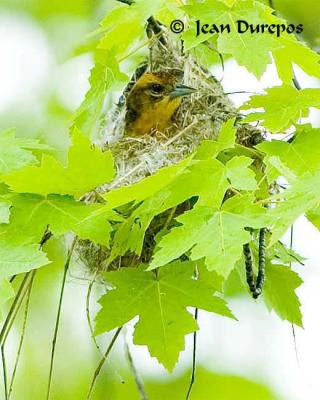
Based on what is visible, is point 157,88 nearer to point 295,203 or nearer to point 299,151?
point 299,151

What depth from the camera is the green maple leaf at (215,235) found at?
1.02m

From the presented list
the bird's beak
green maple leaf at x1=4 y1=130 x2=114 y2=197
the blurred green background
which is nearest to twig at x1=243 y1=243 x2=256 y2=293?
green maple leaf at x1=4 y1=130 x2=114 y2=197

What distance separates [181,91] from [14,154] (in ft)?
2.17

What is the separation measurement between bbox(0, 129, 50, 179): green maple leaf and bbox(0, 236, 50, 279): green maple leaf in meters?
0.13

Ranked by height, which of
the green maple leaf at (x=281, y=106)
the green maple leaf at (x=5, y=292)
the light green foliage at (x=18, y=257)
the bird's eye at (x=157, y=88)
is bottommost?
the green maple leaf at (x=5, y=292)

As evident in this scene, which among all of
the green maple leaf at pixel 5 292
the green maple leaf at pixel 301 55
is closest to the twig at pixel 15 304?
the green maple leaf at pixel 5 292

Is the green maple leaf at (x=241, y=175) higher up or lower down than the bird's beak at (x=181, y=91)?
higher up

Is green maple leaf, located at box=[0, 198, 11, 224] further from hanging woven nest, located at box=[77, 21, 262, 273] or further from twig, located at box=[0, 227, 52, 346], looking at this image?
hanging woven nest, located at box=[77, 21, 262, 273]

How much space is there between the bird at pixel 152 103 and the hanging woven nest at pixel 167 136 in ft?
0.07

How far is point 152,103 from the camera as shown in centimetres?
198

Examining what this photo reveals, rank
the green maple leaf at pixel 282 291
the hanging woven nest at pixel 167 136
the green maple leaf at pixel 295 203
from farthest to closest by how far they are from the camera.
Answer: the hanging woven nest at pixel 167 136 → the green maple leaf at pixel 282 291 → the green maple leaf at pixel 295 203

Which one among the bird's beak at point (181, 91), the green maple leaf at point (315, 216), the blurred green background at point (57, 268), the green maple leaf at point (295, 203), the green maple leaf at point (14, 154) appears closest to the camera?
the green maple leaf at point (295, 203)

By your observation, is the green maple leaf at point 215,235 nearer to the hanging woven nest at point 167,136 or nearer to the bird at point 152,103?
the hanging woven nest at point 167,136

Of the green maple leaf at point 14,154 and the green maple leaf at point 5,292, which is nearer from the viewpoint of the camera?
the green maple leaf at point 5,292
